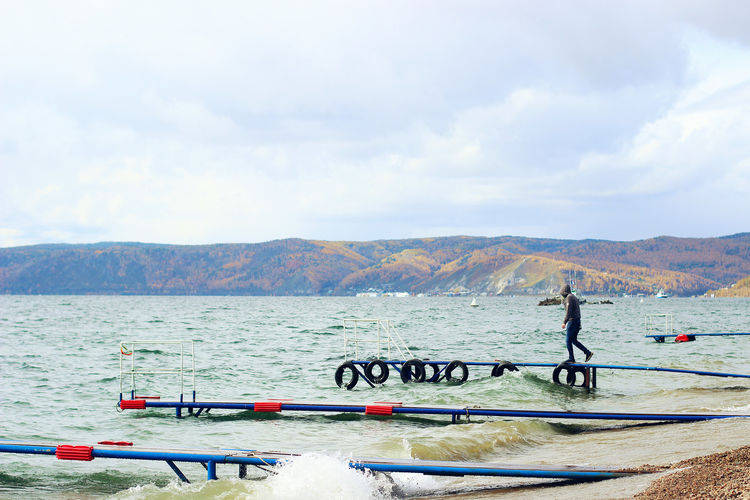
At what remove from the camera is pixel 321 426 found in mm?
13578

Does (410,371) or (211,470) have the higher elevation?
(211,470)

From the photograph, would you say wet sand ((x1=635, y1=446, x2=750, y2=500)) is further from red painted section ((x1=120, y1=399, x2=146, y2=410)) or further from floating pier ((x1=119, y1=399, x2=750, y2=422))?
red painted section ((x1=120, y1=399, x2=146, y2=410))

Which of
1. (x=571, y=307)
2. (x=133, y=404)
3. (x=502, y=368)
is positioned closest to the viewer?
(x=133, y=404)

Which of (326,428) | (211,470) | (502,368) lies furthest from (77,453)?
(502,368)

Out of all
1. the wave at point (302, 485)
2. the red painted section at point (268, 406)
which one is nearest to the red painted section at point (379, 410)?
the red painted section at point (268, 406)

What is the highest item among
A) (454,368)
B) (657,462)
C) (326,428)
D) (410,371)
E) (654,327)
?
(657,462)

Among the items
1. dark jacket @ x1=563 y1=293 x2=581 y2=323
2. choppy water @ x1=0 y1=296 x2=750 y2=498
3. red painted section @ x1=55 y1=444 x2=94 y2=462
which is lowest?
choppy water @ x1=0 y1=296 x2=750 y2=498

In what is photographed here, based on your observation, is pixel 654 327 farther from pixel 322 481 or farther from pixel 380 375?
pixel 322 481

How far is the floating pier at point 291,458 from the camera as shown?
7820 mm

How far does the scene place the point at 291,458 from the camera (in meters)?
8.35

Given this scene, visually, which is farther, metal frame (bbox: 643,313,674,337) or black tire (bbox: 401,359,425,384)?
metal frame (bbox: 643,313,674,337)

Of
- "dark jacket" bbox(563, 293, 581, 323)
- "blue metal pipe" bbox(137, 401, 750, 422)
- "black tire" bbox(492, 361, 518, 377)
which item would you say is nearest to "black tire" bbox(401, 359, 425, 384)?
"black tire" bbox(492, 361, 518, 377)

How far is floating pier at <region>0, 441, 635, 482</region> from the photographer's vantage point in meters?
7.82

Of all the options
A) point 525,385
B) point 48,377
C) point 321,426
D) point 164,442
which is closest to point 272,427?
point 321,426
